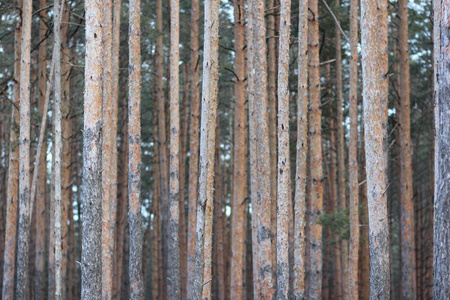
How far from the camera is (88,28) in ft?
27.6

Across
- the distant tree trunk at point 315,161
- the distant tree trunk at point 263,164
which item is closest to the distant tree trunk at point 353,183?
the distant tree trunk at point 315,161

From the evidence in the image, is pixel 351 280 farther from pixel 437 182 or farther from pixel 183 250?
pixel 183 250

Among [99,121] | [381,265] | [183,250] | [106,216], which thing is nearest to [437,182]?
[381,265]

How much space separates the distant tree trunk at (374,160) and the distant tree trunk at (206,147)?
8.06ft

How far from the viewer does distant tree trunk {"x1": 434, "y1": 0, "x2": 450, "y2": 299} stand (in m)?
5.98

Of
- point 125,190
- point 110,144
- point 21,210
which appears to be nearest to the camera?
point 110,144

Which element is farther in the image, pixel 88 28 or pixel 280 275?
pixel 280 275

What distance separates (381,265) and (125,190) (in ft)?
44.3

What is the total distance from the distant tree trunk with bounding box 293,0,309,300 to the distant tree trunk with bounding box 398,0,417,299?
4.46 meters

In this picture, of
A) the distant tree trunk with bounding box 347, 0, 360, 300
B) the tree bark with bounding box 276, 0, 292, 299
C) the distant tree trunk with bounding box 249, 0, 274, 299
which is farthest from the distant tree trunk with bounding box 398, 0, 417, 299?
the tree bark with bounding box 276, 0, 292, 299

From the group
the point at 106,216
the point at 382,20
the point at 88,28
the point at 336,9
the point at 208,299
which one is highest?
the point at 336,9

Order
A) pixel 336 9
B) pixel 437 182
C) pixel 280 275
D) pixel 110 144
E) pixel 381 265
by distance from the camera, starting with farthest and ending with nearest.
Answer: pixel 336 9 < pixel 110 144 < pixel 280 275 < pixel 381 265 < pixel 437 182

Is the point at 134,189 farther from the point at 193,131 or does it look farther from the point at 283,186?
the point at 193,131

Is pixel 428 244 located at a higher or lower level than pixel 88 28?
lower
